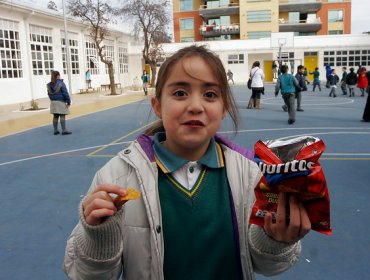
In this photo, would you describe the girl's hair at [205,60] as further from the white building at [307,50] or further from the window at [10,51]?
the white building at [307,50]

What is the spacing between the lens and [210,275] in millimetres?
1553

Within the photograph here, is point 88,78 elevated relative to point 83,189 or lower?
elevated

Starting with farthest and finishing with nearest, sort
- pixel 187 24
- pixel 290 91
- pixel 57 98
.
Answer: pixel 187 24 → pixel 290 91 → pixel 57 98

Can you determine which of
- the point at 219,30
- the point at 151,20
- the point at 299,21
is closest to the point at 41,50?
the point at 151,20

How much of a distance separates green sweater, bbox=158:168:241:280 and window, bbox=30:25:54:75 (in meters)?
26.2

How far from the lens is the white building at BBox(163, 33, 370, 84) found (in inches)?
1644

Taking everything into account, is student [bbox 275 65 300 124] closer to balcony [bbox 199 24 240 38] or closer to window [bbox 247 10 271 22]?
window [bbox 247 10 271 22]

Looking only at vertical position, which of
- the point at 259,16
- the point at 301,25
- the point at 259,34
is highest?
the point at 259,16

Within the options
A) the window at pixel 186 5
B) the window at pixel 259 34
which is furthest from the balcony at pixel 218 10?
the window at pixel 259 34

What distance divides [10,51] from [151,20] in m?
17.5

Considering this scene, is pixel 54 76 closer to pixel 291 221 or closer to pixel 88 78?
pixel 291 221

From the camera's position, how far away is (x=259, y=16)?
5209cm

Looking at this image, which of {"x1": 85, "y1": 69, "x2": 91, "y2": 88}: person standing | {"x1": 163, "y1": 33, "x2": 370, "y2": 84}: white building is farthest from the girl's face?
{"x1": 163, "y1": 33, "x2": 370, "y2": 84}: white building

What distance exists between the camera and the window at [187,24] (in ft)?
193
